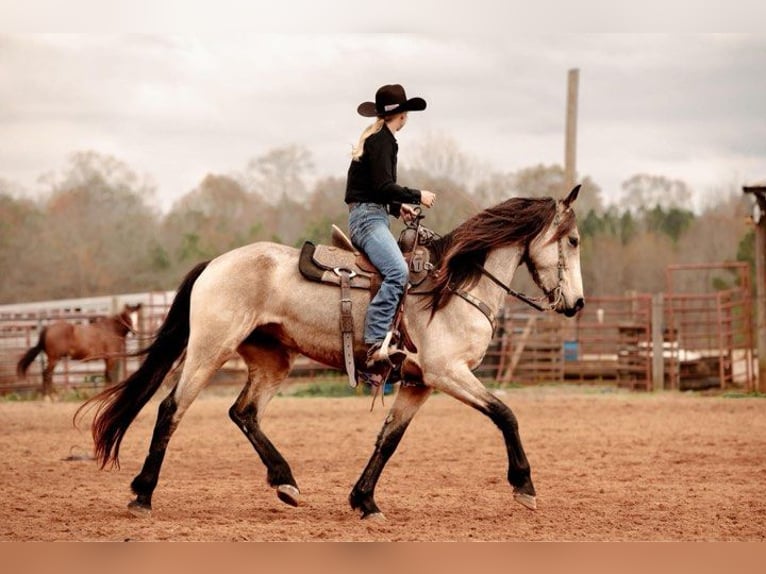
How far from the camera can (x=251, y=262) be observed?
7.43 metres

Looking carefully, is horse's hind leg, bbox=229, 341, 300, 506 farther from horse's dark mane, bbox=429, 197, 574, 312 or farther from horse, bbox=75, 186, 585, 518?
horse's dark mane, bbox=429, 197, 574, 312

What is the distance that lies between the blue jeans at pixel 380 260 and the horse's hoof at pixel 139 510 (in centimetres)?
174

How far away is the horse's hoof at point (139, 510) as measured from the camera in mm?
6989

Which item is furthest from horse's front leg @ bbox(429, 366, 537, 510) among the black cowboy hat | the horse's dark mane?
the black cowboy hat

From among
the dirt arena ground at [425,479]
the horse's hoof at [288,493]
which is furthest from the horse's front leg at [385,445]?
the horse's hoof at [288,493]

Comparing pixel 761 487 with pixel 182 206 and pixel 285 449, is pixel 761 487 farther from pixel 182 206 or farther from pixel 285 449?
pixel 182 206

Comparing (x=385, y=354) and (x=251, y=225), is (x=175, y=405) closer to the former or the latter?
(x=385, y=354)

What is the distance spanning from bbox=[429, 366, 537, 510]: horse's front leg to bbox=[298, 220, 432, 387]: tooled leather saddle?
1.29 feet

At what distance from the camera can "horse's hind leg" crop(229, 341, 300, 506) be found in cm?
729

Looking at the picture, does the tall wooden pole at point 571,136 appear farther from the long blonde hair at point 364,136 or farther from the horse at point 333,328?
the long blonde hair at point 364,136

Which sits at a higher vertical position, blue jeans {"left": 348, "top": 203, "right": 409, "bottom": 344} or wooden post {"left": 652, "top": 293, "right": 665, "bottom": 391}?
blue jeans {"left": 348, "top": 203, "right": 409, "bottom": 344}

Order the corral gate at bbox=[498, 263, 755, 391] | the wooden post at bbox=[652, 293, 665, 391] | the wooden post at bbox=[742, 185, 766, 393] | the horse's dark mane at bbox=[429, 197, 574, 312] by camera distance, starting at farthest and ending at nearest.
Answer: the wooden post at bbox=[652, 293, 665, 391] < the corral gate at bbox=[498, 263, 755, 391] < the wooden post at bbox=[742, 185, 766, 393] < the horse's dark mane at bbox=[429, 197, 574, 312]

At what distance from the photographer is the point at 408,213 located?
7391 millimetres

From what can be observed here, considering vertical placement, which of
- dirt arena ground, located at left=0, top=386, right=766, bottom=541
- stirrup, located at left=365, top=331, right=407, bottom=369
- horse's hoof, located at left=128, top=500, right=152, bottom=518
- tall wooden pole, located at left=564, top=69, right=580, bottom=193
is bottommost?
dirt arena ground, located at left=0, top=386, right=766, bottom=541
